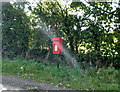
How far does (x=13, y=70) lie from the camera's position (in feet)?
18.4

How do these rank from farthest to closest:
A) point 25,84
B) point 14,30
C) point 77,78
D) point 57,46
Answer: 1. point 14,30
2. point 57,46
3. point 77,78
4. point 25,84

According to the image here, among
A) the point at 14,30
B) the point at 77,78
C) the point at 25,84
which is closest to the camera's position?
the point at 25,84

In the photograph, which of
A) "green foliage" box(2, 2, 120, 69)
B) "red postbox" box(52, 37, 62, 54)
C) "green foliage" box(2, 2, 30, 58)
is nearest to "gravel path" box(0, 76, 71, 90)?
"red postbox" box(52, 37, 62, 54)

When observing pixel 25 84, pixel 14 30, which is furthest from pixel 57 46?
pixel 14 30

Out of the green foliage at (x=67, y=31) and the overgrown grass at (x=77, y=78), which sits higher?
the green foliage at (x=67, y=31)

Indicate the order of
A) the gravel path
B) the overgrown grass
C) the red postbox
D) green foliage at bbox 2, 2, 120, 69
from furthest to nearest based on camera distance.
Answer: the red postbox → green foliage at bbox 2, 2, 120, 69 → the overgrown grass → the gravel path

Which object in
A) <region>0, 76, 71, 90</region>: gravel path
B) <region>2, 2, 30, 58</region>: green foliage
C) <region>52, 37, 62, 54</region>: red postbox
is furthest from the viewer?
<region>2, 2, 30, 58</region>: green foliage

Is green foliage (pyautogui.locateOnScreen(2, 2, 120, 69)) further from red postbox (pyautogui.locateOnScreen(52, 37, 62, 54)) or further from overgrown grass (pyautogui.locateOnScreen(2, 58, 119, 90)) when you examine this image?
overgrown grass (pyautogui.locateOnScreen(2, 58, 119, 90))

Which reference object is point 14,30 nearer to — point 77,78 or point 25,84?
point 77,78

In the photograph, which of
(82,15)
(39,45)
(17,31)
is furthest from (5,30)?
(82,15)

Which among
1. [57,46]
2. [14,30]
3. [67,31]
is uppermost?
[14,30]

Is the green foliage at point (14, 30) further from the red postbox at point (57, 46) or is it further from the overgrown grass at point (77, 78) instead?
the overgrown grass at point (77, 78)

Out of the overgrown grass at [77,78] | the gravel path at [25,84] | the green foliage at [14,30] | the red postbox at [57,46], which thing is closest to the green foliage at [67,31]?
the green foliage at [14,30]

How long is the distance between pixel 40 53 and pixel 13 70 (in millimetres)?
2463
